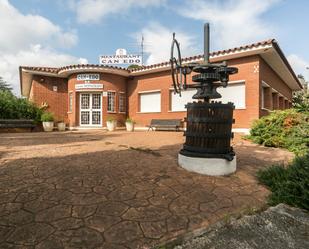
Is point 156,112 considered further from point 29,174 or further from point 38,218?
point 38,218

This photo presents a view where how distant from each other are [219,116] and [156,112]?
11570 mm

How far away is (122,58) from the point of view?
2533 cm

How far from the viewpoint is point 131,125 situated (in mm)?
15266

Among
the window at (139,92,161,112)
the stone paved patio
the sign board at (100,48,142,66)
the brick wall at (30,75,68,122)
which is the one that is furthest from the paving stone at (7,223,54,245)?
the sign board at (100,48,142,66)

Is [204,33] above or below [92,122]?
above

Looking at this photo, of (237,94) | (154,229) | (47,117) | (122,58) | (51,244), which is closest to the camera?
(51,244)

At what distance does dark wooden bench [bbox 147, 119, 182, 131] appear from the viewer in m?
14.3

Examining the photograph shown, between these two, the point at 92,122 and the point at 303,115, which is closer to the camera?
the point at 303,115

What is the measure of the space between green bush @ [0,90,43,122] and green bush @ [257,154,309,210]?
582 inches

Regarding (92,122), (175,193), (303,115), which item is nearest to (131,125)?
(92,122)

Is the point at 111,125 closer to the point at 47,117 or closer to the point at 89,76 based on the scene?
the point at 89,76

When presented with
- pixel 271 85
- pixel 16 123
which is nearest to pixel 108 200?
pixel 16 123

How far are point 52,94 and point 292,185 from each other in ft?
54.2

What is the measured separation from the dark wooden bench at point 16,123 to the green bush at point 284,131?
11958 mm
